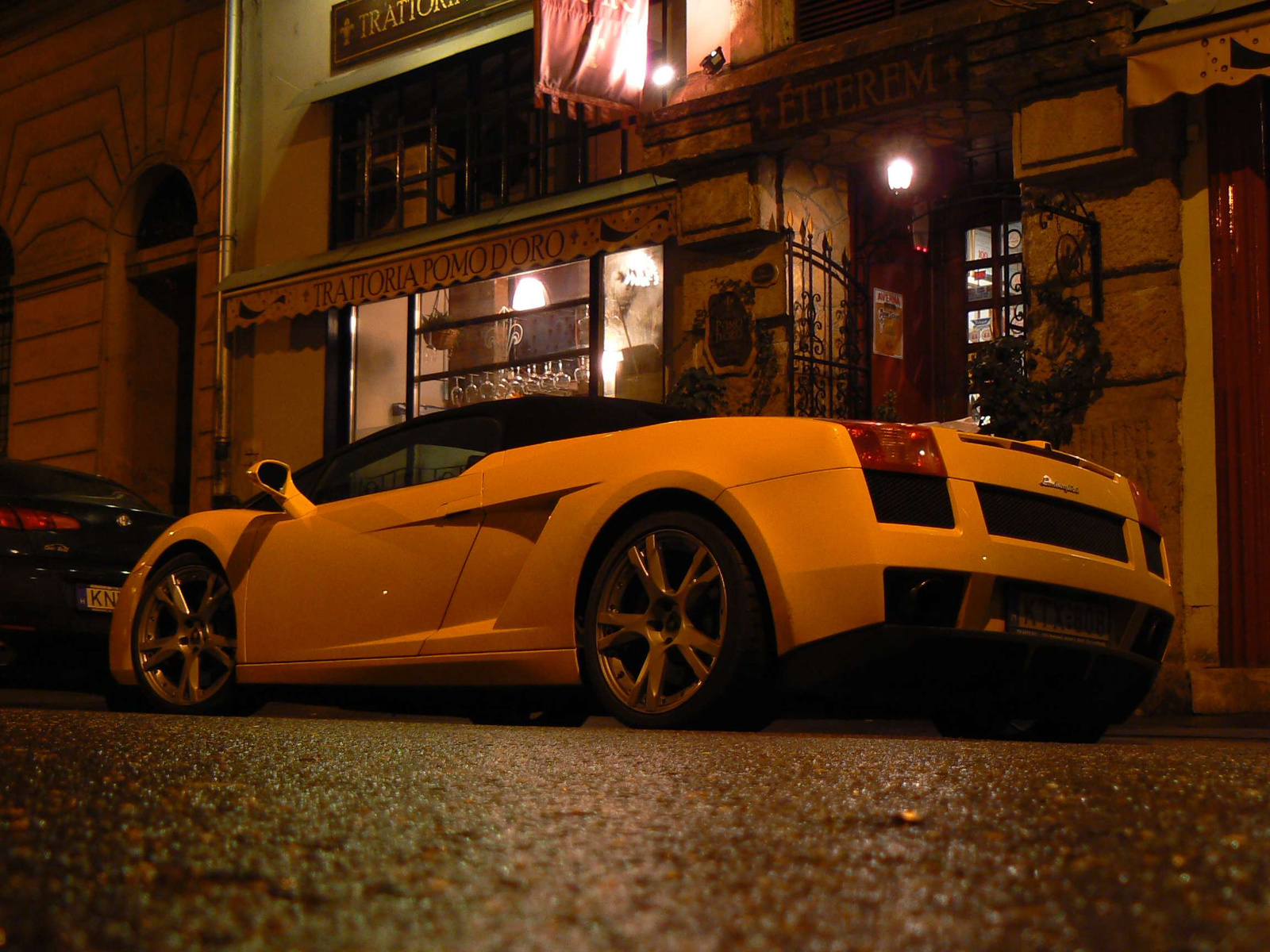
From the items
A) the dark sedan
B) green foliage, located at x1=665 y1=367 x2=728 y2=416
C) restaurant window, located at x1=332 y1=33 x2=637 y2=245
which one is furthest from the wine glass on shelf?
the dark sedan

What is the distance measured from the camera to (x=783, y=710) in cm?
421

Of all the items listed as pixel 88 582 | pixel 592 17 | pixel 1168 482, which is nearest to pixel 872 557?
pixel 88 582

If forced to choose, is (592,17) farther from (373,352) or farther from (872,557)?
(872,557)

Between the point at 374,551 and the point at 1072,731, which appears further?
the point at 374,551

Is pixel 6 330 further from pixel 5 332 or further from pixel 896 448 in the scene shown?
pixel 896 448

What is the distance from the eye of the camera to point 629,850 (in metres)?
1.75

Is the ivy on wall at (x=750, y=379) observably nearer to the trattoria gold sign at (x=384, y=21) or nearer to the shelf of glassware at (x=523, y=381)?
the shelf of glassware at (x=523, y=381)

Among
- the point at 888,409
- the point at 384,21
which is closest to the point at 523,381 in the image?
the point at 888,409

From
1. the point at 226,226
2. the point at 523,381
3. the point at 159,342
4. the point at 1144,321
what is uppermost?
the point at 226,226

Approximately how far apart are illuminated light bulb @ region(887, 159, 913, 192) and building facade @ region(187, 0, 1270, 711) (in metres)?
0.16

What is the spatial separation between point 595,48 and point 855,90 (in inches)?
98.9

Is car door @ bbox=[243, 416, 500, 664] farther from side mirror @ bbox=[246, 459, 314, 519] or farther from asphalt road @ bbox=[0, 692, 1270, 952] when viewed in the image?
asphalt road @ bbox=[0, 692, 1270, 952]

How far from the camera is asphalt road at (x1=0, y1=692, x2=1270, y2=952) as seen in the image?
1261 mm

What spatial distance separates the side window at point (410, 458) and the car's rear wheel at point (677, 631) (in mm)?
942
